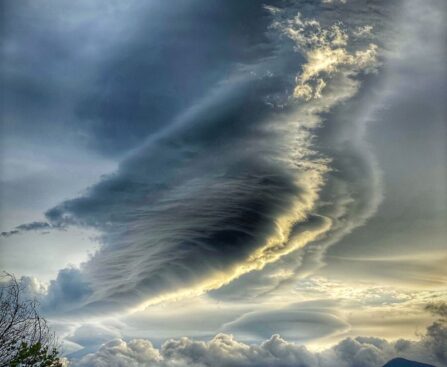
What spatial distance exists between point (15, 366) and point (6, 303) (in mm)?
6896

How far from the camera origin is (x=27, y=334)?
146 ft

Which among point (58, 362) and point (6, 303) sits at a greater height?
point (6, 303)

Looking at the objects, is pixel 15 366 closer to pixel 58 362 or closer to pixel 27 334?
pixel 27 334

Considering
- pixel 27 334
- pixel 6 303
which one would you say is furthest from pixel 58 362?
pixel 6 303

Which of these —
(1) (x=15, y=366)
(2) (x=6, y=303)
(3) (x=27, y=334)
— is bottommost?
(1) (x=15, y=366)

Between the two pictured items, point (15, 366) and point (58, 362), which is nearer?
point (15, 366)

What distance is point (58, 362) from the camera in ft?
157

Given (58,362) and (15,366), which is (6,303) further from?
(58,362)

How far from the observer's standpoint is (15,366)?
42.1 metres

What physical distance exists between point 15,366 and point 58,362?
661 cm

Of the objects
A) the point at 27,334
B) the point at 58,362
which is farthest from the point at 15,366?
the point at 58,362

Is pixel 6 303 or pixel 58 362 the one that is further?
pixel 58 362

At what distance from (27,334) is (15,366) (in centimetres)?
352
